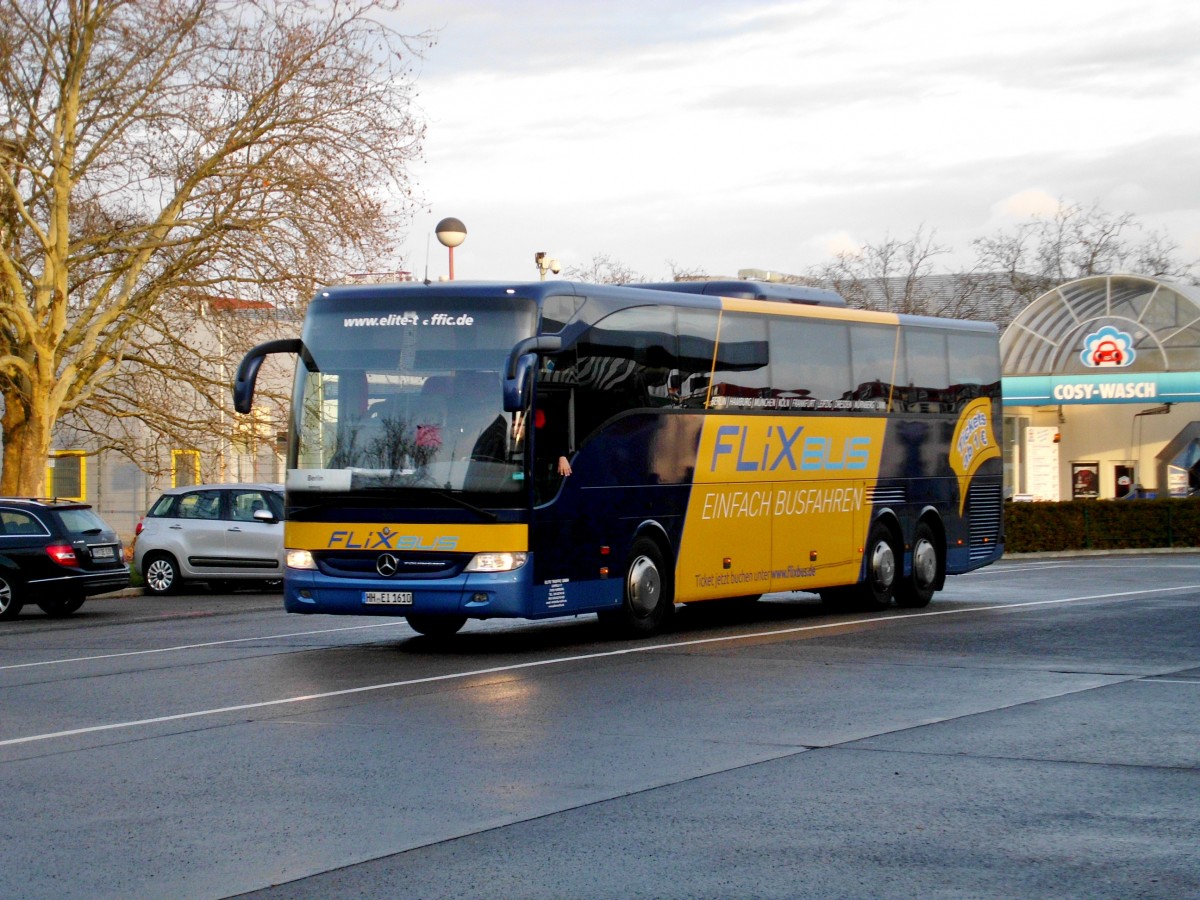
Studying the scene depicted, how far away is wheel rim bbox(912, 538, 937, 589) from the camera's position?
816 inches

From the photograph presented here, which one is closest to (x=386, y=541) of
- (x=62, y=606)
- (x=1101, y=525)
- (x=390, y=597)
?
(x=390, y=597)

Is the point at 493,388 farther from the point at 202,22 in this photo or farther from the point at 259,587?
the point at 202,22

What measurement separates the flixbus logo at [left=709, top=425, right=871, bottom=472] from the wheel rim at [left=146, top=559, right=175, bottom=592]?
11.5 m

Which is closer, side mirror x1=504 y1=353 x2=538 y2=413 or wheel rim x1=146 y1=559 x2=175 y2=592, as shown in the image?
side mirror x1=504 y1=353 x2=538 y2=413

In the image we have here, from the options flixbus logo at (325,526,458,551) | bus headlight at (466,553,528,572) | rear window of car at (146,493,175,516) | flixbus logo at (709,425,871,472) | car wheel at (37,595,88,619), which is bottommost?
car wheel at (37,595,88,619)

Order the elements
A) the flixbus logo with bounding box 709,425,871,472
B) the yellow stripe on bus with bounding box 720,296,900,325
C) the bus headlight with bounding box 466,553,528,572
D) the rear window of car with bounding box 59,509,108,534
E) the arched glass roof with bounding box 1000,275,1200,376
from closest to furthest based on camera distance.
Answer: the bus headlight with bounding box 466,553,528,572, the flixbus logo with bounding box 709,425,871,472, the yellow stripe on bus with bounding box 720,296,900,325, the rear window of car with bounding box 59,509,108,534, the arched glass roof with bounding box 1000,275,1200,376

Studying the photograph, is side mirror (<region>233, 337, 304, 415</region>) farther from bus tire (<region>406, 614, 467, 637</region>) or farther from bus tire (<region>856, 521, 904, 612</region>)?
bus tire (<region>856, 521, 904, 612</region>)

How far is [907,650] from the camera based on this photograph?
15.0 metres

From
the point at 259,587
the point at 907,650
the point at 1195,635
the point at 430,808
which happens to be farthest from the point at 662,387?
the point at 259,587

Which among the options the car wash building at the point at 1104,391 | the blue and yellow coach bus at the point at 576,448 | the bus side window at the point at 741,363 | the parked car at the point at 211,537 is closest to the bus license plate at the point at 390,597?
the blue and yellow coach bus at the point at 576,448

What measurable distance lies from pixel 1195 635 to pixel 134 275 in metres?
18.5

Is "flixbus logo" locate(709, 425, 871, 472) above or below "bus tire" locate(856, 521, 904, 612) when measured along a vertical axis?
above

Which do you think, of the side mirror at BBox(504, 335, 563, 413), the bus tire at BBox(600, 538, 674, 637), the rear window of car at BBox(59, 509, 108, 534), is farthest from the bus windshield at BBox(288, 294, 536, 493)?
the rear window of car at BBox(59, 509, 108, 534)

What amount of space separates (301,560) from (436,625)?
2300mm
